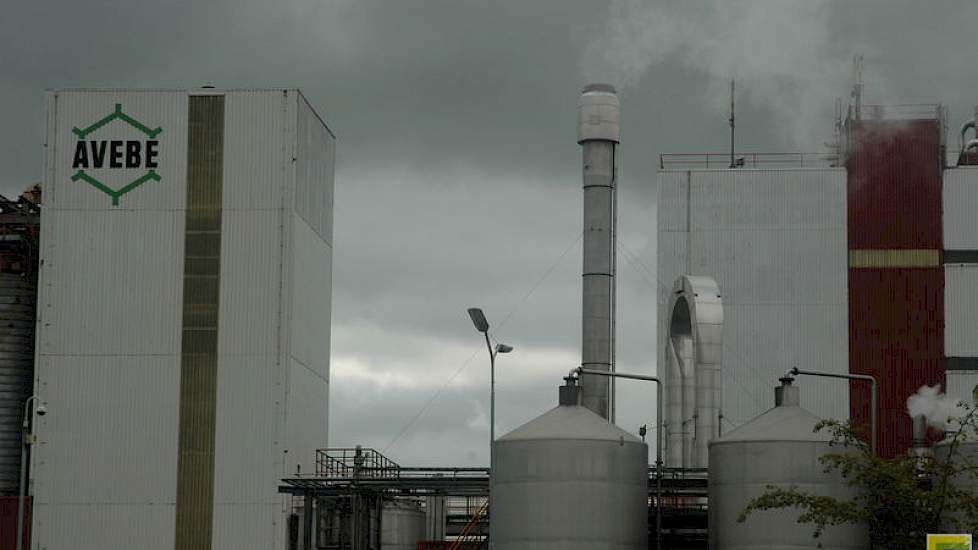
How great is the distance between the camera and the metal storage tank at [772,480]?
59.4 m

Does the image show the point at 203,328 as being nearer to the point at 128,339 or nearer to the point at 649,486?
the point at 128,339

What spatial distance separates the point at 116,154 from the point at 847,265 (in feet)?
132

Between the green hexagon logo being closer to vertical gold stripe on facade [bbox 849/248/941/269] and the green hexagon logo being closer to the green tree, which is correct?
the green tree

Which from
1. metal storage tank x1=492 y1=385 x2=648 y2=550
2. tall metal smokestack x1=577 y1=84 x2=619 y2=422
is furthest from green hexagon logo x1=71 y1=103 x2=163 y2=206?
metal storage tank x1=492 y1=385 x2=648 y2=550

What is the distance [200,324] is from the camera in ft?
253

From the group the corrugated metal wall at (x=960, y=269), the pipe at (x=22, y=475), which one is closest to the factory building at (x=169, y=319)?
the pipe at (x=22, y=475)

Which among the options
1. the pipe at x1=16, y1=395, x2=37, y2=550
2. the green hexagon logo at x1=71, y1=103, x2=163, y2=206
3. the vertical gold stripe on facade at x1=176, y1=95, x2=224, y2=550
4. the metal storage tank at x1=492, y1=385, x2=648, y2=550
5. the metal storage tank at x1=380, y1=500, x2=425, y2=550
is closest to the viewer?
the metal storage tank at x1=492, y1=385, x2=648, y2=550

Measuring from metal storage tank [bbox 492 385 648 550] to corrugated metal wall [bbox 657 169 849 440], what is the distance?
3324cm

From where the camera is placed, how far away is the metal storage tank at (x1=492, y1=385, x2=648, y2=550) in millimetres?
60969

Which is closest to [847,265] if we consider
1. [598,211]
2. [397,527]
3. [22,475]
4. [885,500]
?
[598,211]

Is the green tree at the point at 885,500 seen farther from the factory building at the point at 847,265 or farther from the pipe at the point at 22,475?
the factory building at the point at 847,265

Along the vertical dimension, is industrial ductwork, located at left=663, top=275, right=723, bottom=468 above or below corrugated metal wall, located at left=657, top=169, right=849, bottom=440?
below

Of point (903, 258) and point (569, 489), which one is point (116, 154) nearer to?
point (569, 489)

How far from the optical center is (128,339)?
7731 centimetres
